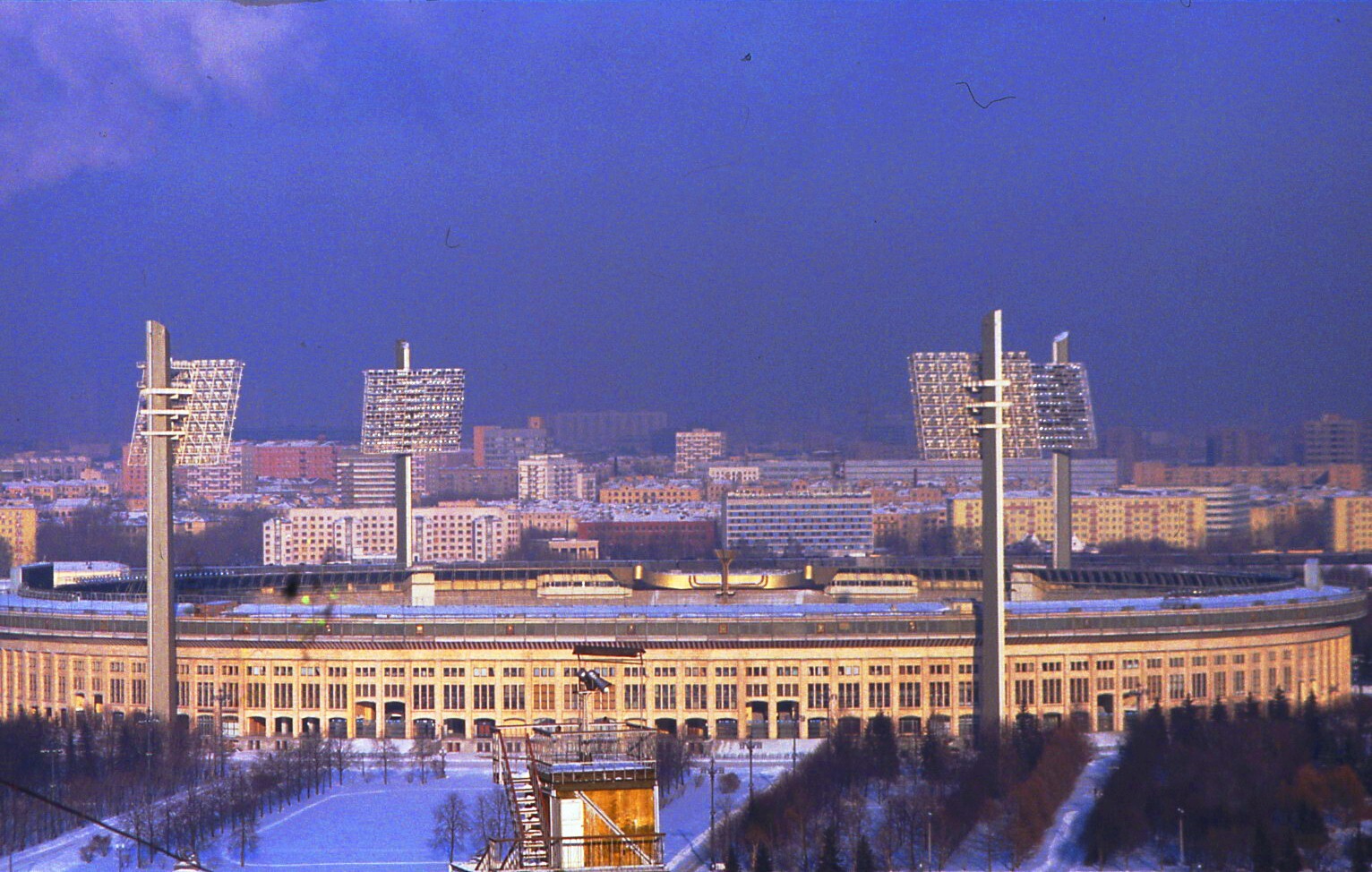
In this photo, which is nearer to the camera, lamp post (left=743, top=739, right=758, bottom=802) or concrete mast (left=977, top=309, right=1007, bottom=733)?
lamp post (left=743, top=739, right=758, bottom=802)

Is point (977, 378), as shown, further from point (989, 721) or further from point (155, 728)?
point (155, 728)

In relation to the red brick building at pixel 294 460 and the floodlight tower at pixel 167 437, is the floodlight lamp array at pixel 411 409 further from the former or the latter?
the red brick building at pixel 294 460

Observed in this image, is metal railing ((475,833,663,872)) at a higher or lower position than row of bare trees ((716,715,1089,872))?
higher

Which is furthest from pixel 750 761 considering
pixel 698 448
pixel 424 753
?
pixel 698 448

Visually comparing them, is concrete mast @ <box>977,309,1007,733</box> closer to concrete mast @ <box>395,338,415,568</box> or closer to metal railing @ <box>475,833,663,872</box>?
concrete mast @ <box>395,338,415,568</box>

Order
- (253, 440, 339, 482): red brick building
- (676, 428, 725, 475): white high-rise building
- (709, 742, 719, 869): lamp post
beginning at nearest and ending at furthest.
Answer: (709, 742, 719, 869): lamp post
(253, 440, 339, 482): red brick building
(676, 428, 725, 475): white high-rise building

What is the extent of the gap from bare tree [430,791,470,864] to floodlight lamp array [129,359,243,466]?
23.8 feet

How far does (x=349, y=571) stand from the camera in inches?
1318

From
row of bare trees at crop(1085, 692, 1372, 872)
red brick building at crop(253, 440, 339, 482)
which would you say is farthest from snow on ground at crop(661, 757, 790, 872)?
red brick building at crop(253, 440, 339, 482)

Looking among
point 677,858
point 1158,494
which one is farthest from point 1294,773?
point 1158,494

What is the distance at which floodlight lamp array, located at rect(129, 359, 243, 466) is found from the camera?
23.9 meters

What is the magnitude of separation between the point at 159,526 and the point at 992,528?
9657 millimetres

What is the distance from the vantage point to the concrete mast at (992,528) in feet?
77.4

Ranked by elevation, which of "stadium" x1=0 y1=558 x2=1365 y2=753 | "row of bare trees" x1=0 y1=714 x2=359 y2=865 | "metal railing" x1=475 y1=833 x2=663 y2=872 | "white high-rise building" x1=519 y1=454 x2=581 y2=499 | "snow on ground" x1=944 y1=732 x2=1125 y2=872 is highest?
"white high-rise building" x1=519 y1=454 x2=581 y2=499
